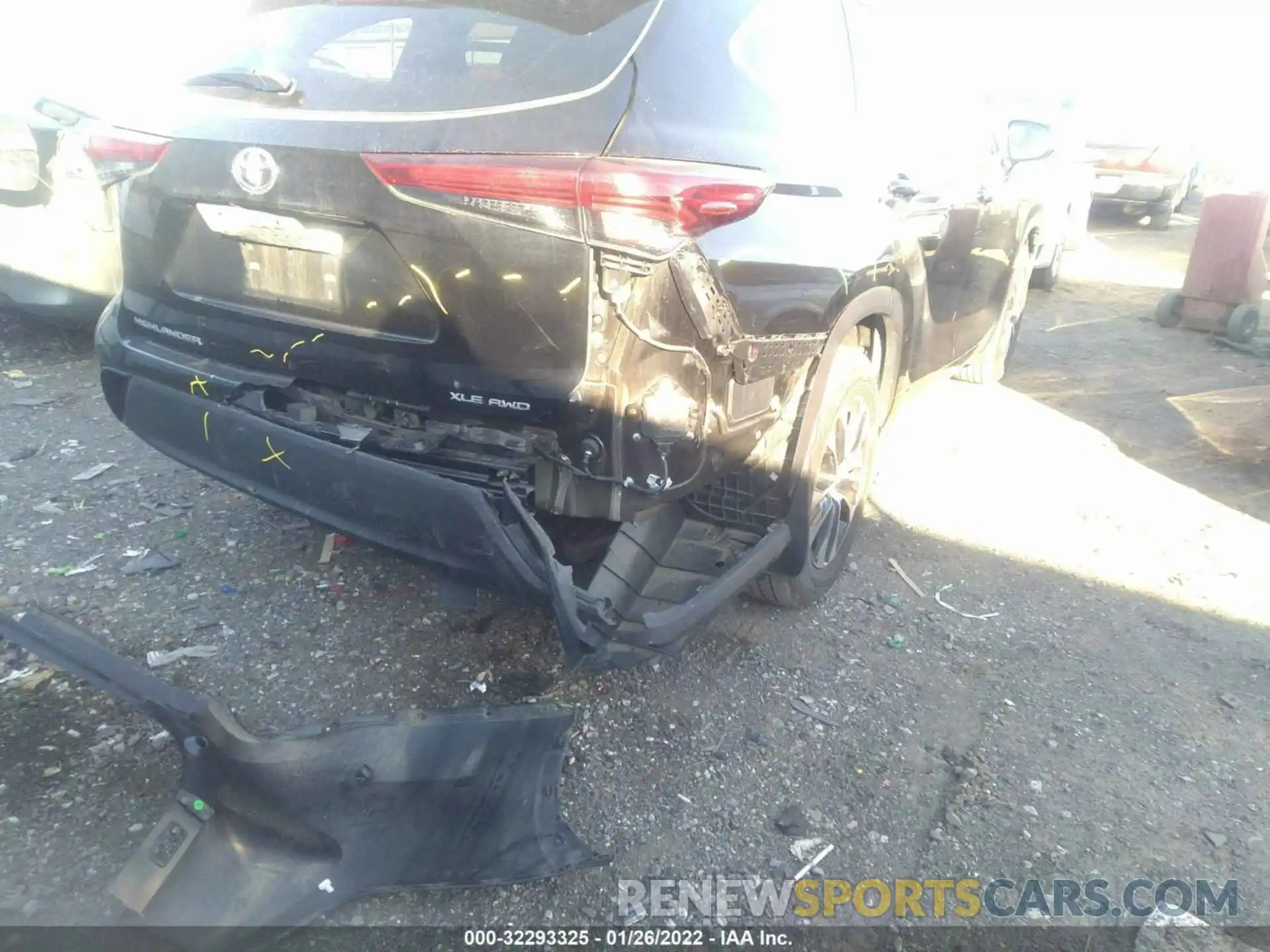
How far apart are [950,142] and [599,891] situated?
334 cm

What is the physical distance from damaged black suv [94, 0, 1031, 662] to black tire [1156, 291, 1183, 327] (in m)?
6.62

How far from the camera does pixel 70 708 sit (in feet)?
9.32

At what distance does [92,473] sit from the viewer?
4312 mm

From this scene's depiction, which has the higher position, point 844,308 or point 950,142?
point 950,142

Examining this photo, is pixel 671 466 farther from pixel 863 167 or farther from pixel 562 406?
pixel 863 167

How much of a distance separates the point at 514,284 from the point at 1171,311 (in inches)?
313

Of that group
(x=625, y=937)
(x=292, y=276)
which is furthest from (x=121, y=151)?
(x=625, y=937)

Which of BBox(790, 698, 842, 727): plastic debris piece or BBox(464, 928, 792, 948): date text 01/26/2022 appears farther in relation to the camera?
BBox(790, 698, 842, 727): plastic debris piece

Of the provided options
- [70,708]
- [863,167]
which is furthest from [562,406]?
[70,708]

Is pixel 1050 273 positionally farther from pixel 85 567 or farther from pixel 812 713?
pixel 85 567

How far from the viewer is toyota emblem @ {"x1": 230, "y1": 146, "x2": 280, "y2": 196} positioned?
247cm

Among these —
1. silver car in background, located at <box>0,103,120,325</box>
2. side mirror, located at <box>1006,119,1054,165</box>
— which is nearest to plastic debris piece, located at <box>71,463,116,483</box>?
silver car in background, located at <box>0,103,120,325</box>

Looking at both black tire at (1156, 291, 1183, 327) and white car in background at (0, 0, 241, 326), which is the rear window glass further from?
black tire at (1156, 291, 1183, 327)

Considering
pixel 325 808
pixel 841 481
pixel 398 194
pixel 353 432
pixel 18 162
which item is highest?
pixel 398 194
